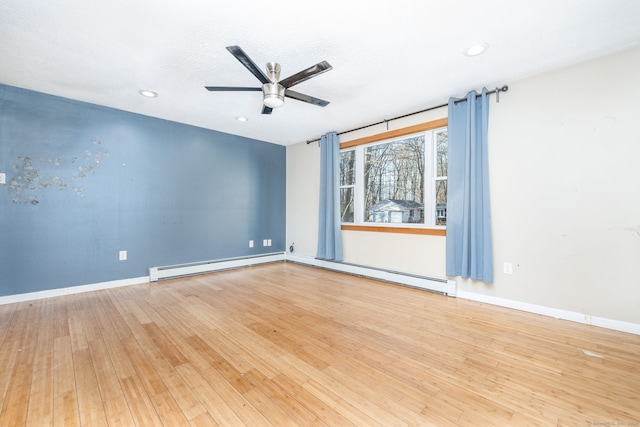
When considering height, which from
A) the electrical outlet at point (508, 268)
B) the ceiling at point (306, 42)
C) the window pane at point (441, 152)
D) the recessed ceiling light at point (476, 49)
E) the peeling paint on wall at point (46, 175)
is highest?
the ceiling at point (306, 42)

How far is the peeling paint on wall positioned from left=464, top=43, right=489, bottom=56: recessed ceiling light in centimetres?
439

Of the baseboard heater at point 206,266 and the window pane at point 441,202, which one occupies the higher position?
the window pane at point 441,202

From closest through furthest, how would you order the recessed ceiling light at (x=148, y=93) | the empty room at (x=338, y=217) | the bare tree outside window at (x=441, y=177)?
1. the empty room at (x=338, y=217)
2. the recessed ceiling light at (x=148, y=93)
3. the bare tree outside window at (x=441, y=177)

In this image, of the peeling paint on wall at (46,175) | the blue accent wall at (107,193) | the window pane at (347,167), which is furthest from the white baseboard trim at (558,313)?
the peeling paint on wall at (46,175)

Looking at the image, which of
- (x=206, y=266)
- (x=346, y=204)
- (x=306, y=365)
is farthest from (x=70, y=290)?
(x=346, y=204)

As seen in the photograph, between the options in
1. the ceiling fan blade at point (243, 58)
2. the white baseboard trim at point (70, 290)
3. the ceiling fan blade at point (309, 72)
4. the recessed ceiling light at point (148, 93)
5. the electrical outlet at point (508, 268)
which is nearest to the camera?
the ceiling fan blade at point (243, 58)

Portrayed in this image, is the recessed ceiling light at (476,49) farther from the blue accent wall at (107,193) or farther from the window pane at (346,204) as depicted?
the blue accent wall at (107,193)

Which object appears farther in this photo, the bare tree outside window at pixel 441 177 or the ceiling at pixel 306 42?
the bare tree outside window at pixel 441 177

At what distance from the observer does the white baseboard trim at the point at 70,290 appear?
2.94 metres

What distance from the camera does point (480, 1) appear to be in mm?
1719

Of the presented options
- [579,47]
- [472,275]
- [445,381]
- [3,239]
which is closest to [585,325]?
[472,275]

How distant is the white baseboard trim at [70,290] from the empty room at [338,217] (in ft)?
0.07

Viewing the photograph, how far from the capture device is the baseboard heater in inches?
153

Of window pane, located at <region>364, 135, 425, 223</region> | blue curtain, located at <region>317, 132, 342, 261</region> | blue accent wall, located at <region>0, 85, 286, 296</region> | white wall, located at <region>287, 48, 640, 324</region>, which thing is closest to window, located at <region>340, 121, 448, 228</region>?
window pane, located at <region>364, 135, 425, 223</region>
